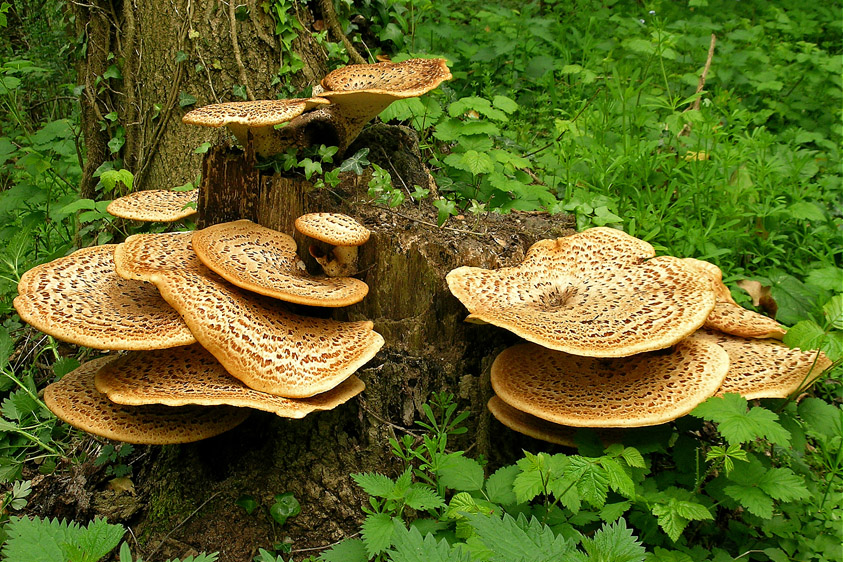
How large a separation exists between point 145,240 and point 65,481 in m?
1.75

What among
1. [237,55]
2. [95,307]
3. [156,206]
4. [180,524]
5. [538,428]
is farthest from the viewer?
[237,55]

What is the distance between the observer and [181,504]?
11.2 feet

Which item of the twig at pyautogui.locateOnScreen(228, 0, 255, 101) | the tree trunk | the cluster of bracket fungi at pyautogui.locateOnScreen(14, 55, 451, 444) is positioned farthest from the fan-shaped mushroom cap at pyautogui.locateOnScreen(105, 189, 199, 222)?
the twig at pyautogui.locateOnScreen(228, 0, 255, 101)

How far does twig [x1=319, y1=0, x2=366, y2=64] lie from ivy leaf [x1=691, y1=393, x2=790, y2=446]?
3973 mm

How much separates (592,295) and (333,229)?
1492 mm

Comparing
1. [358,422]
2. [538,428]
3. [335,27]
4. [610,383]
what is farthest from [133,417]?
[335,27]

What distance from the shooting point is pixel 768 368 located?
3.08 meters

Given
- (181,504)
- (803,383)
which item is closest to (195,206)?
(181,504)

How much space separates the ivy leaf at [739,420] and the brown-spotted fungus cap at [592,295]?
0.33 m

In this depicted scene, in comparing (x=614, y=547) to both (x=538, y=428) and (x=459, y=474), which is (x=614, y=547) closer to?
(x=459, y=474)

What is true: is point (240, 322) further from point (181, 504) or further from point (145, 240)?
point (181, 504)

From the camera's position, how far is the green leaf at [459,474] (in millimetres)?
2689

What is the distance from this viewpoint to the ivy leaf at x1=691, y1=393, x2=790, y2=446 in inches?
96.9

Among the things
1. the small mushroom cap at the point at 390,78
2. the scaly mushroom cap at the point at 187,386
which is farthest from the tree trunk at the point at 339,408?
the small mushroom cap at the point at 390,78
